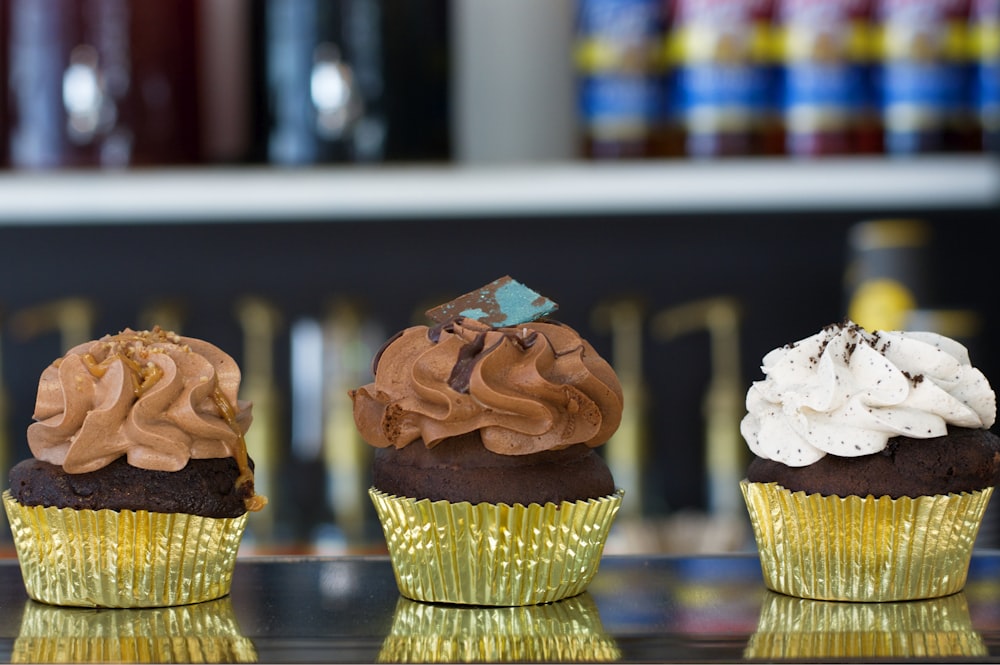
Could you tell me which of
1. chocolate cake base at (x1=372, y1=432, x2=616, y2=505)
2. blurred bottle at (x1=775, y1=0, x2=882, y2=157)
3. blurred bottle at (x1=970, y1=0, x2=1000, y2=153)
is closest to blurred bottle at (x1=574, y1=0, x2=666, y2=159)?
blurred bottle at (x1=775, y1=0, x2=882, y2=157)

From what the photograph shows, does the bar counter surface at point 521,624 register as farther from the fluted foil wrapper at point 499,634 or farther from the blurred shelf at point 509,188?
the blurred shelf at point 509,188

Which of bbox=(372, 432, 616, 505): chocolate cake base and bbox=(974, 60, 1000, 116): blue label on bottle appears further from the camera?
bbox=(974, 60, 1000, 116): blue label on bottle

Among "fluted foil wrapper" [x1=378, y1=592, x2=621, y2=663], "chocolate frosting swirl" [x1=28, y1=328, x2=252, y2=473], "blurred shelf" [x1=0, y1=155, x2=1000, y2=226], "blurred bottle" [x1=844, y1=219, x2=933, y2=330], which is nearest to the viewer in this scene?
"fluted foil wrapper" [x1=378, y1=592, x2=621, y2=663]

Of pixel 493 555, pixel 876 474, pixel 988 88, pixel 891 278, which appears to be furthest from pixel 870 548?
pixel 988 88

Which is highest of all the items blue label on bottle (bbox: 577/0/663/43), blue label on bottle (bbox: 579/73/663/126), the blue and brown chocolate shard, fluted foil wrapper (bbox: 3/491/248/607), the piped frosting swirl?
blue label on bottle (bbox: 577/0/663/43)

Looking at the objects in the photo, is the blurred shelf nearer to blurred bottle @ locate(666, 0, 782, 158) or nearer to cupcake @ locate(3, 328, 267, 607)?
blurred bottle @ locate(666, 0, 782, 158)

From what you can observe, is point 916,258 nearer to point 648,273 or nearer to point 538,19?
point 648,273

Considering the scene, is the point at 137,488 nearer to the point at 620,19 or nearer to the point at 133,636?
the point at 133,636
